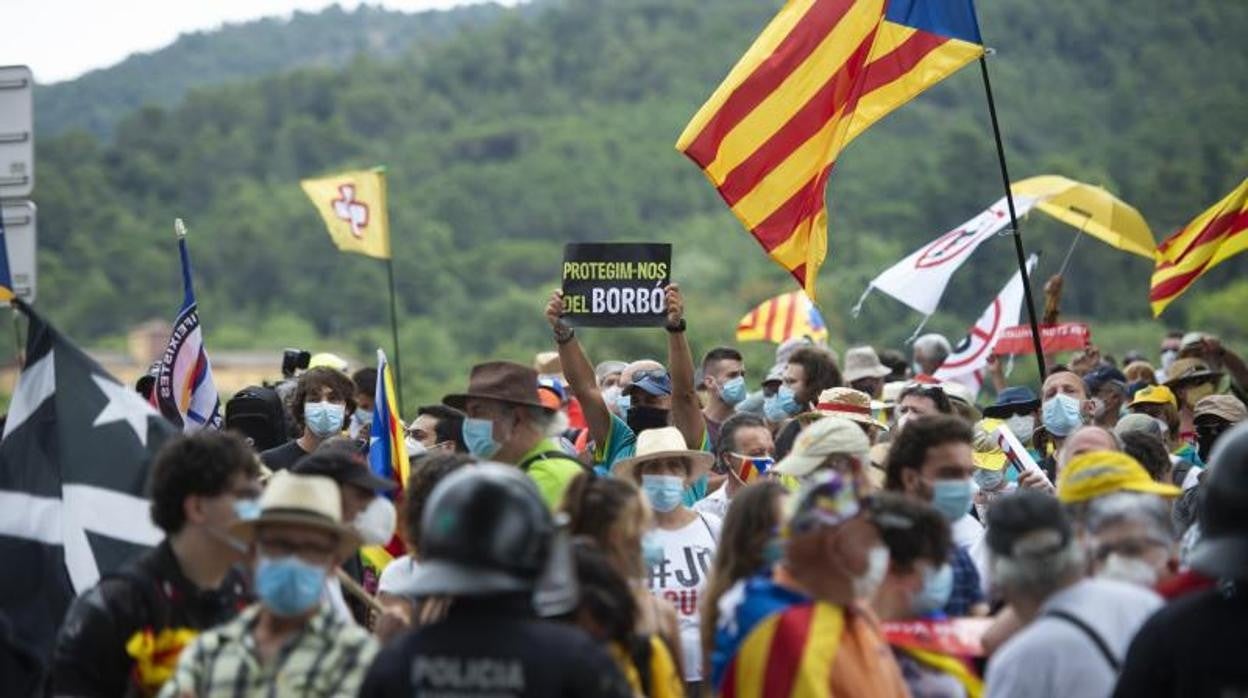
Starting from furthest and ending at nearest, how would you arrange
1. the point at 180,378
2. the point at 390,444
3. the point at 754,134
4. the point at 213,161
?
the point at 213,161, the point at 754,134, the point at 180,378, the point at 390,444

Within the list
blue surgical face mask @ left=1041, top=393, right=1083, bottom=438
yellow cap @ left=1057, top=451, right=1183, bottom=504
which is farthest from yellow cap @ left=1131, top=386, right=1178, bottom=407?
yellow cap @ left=1057, top=451, right=1183, bottom=504

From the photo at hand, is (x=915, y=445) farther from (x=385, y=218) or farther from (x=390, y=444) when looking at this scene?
(x=385, y=218)

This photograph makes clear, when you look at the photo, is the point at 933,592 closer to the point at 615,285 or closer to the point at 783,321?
the point at 615,285

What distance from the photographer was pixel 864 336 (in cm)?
9425

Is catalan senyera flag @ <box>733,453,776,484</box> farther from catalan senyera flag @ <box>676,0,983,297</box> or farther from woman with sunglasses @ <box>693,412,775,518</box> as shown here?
catalan senyera flag @ <box>676,0,983,297</box>

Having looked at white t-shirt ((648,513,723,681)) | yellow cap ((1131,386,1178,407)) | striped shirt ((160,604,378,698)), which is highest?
yellow cap ((1131,386,1178,407))

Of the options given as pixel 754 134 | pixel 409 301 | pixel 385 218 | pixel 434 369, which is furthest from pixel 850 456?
pixel 409 301

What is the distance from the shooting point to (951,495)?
7.94 m

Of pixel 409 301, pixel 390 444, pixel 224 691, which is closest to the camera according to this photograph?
pixel 224 691

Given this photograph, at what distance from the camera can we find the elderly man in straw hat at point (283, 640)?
595 cm

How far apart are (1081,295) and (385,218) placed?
96516 millimetres

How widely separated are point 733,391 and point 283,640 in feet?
23.7

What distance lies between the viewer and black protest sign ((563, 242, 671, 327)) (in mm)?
11289

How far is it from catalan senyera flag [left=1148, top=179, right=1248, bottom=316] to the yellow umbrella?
1.09 m
